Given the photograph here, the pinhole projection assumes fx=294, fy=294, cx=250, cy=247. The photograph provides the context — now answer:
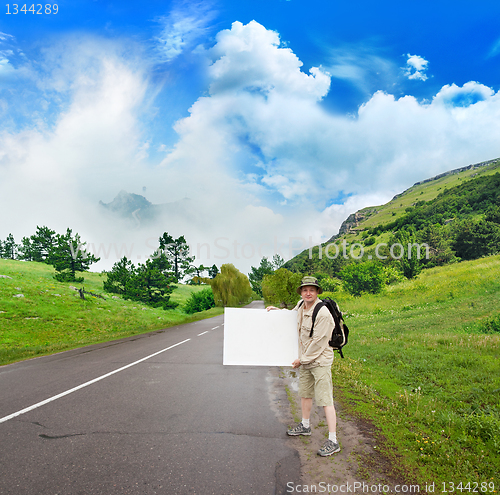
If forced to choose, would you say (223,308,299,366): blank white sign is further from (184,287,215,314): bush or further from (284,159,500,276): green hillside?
(284,159,500,276): green hillside

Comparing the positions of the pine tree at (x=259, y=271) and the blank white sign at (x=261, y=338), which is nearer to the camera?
the blank white sign at (x=261, y=338)

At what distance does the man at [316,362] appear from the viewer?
13.1ft

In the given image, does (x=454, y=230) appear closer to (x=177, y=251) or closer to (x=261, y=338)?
(x=177, y=251)

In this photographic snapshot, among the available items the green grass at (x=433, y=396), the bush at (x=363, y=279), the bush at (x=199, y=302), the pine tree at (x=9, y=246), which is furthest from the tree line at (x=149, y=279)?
the pine tree at (x=9, y=246)

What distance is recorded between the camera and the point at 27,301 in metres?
22.5

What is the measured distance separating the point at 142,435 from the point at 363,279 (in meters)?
49.3

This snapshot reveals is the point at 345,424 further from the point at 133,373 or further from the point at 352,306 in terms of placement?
the point at 352,306

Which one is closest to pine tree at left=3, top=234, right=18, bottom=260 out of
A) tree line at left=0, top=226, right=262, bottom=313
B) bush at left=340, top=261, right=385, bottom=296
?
tree line at left=0, top=226, right=262, bottom=313

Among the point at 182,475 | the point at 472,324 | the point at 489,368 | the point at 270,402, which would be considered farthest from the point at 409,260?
the point at 182,475

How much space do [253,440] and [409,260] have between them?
48884 millimetres

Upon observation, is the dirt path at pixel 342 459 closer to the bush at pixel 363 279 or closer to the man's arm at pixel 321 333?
the man's arm at pixel 321 333

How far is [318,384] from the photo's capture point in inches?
163

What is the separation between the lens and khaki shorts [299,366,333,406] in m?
4.08

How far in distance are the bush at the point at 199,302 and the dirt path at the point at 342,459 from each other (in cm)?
4022
